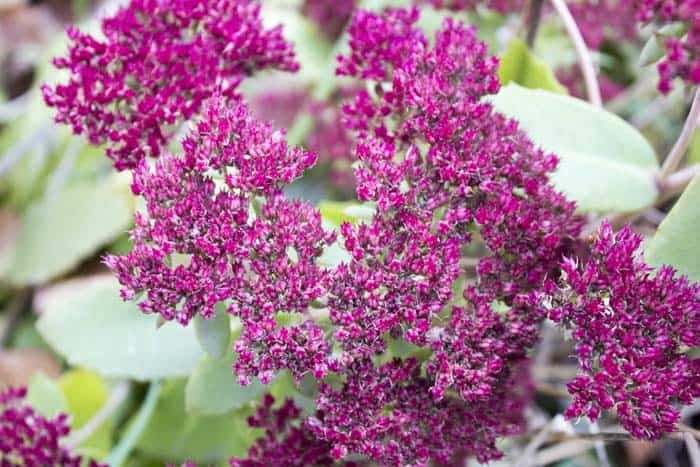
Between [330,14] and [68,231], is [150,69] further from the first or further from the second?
[68,231]

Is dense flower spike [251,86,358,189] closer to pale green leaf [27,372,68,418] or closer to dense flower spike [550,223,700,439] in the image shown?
pale green leaf [27,372,68,418]

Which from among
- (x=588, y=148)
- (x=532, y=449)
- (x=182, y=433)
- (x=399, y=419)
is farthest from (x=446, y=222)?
(x=182, y=433)

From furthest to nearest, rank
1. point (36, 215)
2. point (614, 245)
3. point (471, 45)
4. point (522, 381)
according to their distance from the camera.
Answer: point (36, 215) → point (522, 381) → point (471, 45) → point (614, 245)

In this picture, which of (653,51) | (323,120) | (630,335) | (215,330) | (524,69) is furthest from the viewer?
(323,120)

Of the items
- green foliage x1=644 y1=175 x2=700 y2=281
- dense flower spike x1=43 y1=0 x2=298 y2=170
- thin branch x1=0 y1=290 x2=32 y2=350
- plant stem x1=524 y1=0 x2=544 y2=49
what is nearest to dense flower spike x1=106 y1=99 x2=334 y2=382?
dense flower spike x1=43 y1=0 x2=298 y2=170

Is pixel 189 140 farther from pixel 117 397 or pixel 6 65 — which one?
pixel 6 65

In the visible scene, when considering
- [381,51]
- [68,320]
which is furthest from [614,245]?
[68,320]

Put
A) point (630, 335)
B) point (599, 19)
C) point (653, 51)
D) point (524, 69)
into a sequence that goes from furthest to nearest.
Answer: point (599, 19)
point (524, 69)
point (653, 51)
point (630, 335)
